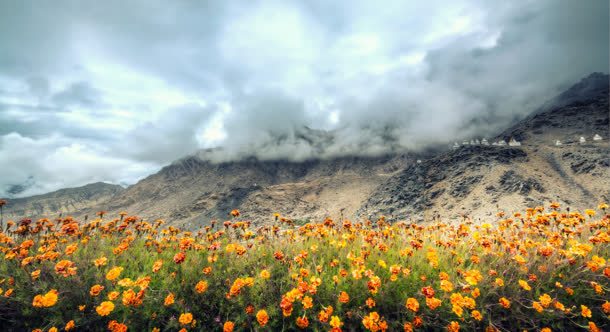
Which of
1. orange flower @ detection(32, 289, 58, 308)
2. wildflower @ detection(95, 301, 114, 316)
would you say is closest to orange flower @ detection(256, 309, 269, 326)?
wildflower @ detection(95, 301, 114, 316)

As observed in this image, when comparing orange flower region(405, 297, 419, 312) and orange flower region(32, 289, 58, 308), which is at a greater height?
orange flower region(32, 289, 58, 308)

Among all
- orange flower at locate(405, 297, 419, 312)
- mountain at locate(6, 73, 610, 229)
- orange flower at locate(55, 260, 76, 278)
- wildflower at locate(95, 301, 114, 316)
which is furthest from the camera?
mountain at locate(6, 73, 610, 229)

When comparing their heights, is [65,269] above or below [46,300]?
above

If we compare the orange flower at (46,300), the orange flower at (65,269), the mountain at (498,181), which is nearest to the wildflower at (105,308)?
the orange flower at (46,300)

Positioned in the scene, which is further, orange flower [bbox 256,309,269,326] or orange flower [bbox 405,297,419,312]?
orange flower [bbox 405,297,419,312]

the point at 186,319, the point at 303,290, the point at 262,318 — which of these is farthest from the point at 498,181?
the point at 186,319

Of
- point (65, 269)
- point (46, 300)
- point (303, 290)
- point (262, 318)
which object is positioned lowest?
point (262, 318)

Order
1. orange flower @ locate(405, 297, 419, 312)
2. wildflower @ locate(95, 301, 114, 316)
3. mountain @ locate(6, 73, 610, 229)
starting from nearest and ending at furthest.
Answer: wildflower @ locate(95, 301, 114, 316)
orange flower @ locate(405, 297, 419, 312)
mountain @ locate(6, 73, 610, 229)

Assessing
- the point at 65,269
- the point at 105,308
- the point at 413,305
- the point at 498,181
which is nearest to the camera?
the point at 105,308

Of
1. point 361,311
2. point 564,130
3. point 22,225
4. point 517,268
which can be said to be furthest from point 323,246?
point 564,130

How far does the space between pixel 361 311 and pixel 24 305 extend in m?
4.27

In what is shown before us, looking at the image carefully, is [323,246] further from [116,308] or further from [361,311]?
[116,308]

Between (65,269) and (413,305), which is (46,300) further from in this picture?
(413,305)

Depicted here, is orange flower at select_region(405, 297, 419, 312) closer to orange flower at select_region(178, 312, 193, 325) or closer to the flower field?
the flower field
